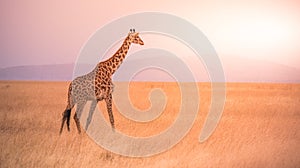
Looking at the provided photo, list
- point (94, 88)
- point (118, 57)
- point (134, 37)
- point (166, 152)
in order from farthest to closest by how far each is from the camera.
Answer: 1. point (118, 57)
2. point (134, 37)
3. point (94, 88)
4. point (166, 152)

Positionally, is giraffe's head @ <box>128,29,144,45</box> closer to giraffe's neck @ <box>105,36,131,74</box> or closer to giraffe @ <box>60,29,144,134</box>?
giraffe @ <box>60,29,144,134</box>

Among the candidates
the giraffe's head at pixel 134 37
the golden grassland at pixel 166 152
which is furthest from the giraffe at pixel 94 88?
the golden grassland at pixel 166 152

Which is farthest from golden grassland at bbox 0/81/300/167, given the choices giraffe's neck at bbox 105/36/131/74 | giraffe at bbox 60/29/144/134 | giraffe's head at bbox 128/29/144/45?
giraffe's head at bbox 128/29/144/45

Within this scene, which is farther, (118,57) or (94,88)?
(118,57)

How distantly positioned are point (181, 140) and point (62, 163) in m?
3.26

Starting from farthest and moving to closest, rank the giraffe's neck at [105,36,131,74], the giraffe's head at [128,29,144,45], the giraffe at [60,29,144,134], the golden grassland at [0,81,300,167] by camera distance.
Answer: the giraffe's neck at [105,36,131,74], the giraffe's head at [128,29,144,45], the giraffe at [60,29,144,134], the golden grassland at [0,81,300,167]

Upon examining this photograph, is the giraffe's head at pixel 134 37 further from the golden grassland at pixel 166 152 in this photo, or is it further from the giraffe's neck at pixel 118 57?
the golden grassland at pixel 166 152

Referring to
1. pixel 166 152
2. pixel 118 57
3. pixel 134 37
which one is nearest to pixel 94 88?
pixel 118 57

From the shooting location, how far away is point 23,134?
930 cm

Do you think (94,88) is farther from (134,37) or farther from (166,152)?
(166,152)

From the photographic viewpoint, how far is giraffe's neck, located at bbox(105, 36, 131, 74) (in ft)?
31.1

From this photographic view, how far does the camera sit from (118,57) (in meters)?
9.63

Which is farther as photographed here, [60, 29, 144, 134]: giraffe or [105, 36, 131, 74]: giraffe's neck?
[105, 36, 131, 74]: giraffe's neck

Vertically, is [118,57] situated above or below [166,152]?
above
